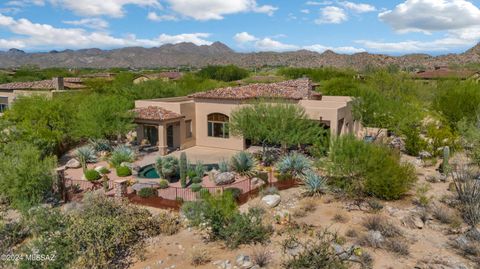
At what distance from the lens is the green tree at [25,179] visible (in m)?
19.0

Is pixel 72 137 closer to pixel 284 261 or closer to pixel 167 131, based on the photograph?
pixel 167 131

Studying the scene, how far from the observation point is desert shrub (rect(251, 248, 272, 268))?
1335 cm

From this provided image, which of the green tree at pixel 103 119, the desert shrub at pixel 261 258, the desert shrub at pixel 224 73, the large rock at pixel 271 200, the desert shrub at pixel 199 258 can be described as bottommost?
the desert shrub at pixel 199 258

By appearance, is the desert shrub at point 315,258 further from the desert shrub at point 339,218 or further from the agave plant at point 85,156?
the agave plant at point 85,156

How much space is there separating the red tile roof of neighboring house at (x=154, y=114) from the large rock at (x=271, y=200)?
12.8 m

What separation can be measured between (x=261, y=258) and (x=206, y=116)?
19.8 metres

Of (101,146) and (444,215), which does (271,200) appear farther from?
(101,146)

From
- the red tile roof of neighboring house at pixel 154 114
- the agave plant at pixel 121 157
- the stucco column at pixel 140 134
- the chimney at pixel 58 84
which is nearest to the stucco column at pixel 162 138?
the red tile roof of neighboring house at pixel 154 114

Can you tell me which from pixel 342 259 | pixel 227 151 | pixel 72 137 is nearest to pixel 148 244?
pixel 342 259

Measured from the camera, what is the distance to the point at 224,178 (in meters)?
21.5

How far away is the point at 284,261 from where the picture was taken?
44.1 feet

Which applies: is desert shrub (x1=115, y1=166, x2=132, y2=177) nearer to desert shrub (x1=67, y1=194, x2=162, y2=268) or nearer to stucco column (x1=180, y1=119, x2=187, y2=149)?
desert shrub (x1=67, y1=194, x2=162, y2=268)

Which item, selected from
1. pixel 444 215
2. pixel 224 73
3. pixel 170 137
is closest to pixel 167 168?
pixel 170 137

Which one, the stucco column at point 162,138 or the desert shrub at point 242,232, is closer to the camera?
the desert shrub at point 242,232
